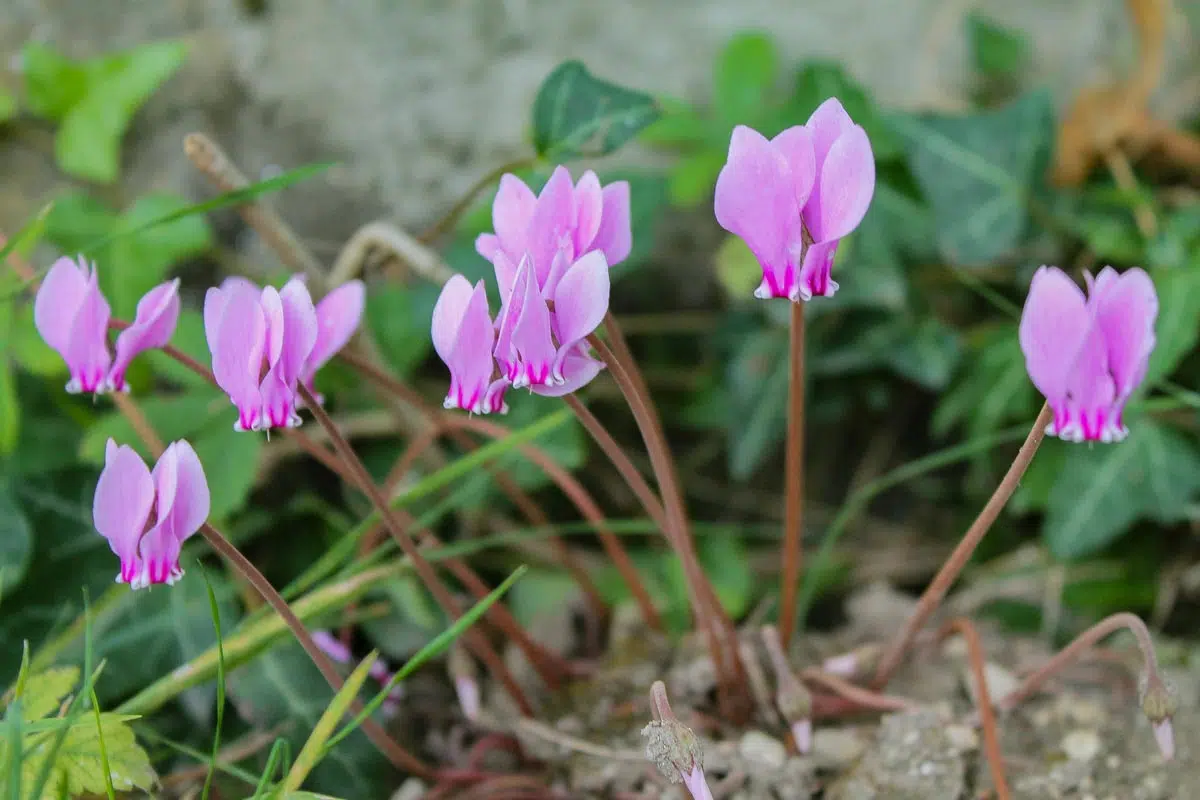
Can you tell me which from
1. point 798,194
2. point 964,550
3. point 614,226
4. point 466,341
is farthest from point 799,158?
point 964,550

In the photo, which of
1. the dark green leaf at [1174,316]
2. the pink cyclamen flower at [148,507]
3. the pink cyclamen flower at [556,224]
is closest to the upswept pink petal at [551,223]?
the pink cyclamen flower at [556,224]

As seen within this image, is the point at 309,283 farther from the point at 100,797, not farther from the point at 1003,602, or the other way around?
the point at 1003,602

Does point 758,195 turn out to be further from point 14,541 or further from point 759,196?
point 14,541

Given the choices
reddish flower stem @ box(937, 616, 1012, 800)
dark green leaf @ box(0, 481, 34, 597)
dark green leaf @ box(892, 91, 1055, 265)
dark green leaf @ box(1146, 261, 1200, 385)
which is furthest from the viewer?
dark green leaf @ box(892, 91, 1055, 265)

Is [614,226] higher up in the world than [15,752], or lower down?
higher up

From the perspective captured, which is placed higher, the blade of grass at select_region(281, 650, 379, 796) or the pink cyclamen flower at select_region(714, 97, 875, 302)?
the pink cyclamen flower at select_region(714, 97, 875, 302)

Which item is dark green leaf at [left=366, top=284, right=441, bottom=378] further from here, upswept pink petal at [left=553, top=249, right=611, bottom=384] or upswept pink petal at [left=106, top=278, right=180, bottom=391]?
upswept pink petal at [left=553, top=249, right=611, bottom=384]

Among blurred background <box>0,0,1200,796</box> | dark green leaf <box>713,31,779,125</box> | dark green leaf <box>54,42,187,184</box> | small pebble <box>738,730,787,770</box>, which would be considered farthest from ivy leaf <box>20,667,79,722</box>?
dark green leaf <box>713,31,779,125</box>

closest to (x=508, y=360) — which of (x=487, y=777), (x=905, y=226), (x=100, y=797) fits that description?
(x=487, y=777)
